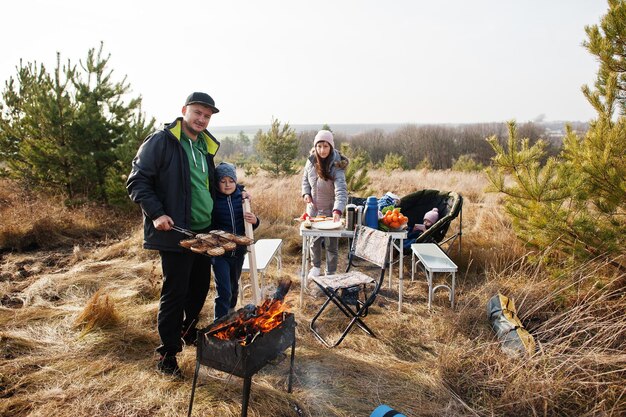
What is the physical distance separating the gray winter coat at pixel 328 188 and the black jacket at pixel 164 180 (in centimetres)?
193

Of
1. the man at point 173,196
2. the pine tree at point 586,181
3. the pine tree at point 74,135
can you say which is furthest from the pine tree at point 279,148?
the man at point 173,196

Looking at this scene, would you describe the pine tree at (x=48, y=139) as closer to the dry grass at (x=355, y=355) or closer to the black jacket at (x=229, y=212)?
the dry grass at (x=355, y=355)

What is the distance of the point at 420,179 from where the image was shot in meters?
15.9

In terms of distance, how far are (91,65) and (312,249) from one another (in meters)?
6.74

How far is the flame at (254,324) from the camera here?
2.20 metres

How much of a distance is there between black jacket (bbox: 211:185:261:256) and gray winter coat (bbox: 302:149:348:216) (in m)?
1.39

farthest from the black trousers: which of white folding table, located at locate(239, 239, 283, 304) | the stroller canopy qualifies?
the stroller canopy

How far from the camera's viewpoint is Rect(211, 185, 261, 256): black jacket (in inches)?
119

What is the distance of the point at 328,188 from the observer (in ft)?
14.6

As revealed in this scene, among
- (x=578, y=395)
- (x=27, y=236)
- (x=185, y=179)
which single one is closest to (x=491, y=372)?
(x=578, y=395)

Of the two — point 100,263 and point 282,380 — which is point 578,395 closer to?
point 282,380

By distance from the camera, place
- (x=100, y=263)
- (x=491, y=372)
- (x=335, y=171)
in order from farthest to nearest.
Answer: (x=100, y=263)
(x=335, y=171)
(x=491, y=372)

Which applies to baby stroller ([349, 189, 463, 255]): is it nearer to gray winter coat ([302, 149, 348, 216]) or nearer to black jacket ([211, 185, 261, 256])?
gray winter coat ([302, 149, 348, 216])

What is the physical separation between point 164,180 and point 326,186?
7.31ft
